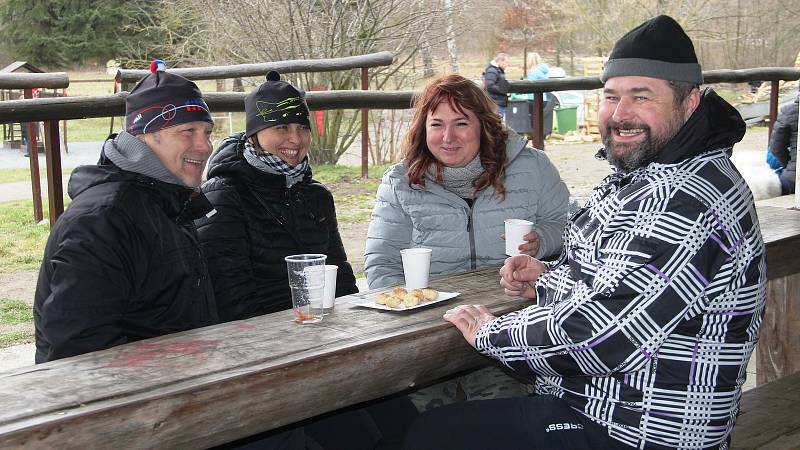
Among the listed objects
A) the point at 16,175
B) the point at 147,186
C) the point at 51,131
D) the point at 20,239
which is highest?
the point at 51,131

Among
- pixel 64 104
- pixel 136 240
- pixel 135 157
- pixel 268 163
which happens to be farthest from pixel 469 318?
pixel 64 104

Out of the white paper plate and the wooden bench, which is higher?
the white paper plate

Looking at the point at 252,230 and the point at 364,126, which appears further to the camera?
the point at 364,126

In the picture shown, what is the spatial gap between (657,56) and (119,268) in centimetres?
150

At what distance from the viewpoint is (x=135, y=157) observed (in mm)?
2578

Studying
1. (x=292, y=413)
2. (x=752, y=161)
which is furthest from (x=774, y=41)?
(x=292, y=413)

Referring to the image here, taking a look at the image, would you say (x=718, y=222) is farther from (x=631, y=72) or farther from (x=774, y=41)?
(x=774, y=41)

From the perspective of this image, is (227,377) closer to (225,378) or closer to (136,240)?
(225,378)

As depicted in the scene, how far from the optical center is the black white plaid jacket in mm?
1986

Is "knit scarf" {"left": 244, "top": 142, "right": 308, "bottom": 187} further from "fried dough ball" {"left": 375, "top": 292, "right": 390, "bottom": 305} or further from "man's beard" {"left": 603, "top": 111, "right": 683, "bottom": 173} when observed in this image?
"man's beard" {"left": 603, "top": 111, "right": 683, "bottom": 173}

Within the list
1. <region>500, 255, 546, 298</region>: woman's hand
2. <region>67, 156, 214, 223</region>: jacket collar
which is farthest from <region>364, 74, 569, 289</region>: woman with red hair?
<region>67, 156, 214, 223</region>: jacket collar

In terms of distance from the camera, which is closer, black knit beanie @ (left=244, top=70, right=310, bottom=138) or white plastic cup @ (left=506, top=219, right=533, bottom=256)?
white plastic cup @ (left=506, top=219, right=533, bottom=256)

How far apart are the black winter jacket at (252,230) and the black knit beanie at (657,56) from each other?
4.78 ft

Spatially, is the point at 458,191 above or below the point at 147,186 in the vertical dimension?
below
